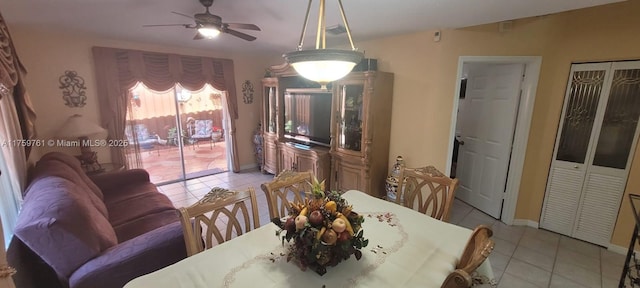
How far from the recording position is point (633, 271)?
237cm

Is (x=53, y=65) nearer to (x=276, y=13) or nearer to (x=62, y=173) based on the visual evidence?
(x=62, y=173)

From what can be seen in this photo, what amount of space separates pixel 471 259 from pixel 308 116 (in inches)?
132

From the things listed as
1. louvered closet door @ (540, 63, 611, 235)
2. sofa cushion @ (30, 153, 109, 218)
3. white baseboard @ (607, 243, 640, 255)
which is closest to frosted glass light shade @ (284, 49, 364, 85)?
sofa cushion @ (30, 153, 109, 218)

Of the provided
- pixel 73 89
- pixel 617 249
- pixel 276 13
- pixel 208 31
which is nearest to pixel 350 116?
pixel 276 13

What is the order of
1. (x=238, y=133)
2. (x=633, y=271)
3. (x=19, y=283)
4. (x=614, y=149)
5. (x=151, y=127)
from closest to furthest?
(x=19, y=283) → (x=633, y=271) → (x=614, y=149) → (x=151, y=127) → (x=238, y=133)

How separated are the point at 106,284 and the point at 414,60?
3296mm

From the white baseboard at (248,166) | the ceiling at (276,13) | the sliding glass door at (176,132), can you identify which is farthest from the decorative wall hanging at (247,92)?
the ceiling at (276,13)

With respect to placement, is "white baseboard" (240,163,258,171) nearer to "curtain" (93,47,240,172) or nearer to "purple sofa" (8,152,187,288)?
"curtain" (93,47,240,172)

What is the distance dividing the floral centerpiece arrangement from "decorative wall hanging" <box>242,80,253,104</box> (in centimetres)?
411

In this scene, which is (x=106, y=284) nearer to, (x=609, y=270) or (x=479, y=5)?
(x=479, y=5)

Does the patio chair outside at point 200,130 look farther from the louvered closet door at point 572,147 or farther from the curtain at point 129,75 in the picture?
the louvered closet door at point 572,147

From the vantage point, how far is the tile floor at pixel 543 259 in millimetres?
2252

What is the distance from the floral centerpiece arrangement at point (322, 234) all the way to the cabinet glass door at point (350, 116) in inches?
87.1

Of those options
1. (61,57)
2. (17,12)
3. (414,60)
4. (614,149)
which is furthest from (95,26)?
(614,149)
